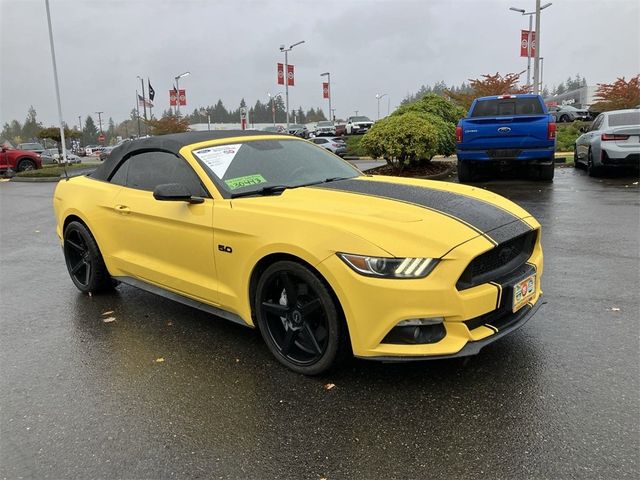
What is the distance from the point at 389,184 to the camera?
423 cm

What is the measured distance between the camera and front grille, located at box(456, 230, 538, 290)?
3.09 metres

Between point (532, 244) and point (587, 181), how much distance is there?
388 inches

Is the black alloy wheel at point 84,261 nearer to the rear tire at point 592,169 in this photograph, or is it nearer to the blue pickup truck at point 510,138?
the blue pickup truck at point 510,138

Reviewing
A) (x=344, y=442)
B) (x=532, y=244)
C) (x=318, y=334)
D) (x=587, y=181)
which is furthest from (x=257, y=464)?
(x=587, y=181)

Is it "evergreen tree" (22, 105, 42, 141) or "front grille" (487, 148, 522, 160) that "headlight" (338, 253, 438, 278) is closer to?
"front grille" (487, 148, 522, 160)

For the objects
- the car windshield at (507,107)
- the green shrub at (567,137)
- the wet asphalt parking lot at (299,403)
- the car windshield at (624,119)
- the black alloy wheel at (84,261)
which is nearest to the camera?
the wet asphalt parking lot at (299,403)

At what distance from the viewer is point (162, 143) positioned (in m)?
4.51

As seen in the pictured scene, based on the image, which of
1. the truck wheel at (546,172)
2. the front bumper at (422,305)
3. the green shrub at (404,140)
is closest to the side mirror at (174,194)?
the front bumper at (422,305)

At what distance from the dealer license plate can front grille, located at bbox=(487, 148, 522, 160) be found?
27.5 ft

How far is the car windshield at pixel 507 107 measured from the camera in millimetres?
12141

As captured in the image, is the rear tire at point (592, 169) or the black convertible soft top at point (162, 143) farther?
the rear tire at point (592, 169)

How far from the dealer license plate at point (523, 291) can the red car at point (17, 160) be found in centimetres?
2595

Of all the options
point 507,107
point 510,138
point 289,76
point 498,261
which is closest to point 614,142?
point 507,107

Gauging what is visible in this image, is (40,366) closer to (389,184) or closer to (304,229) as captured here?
(304,229)
